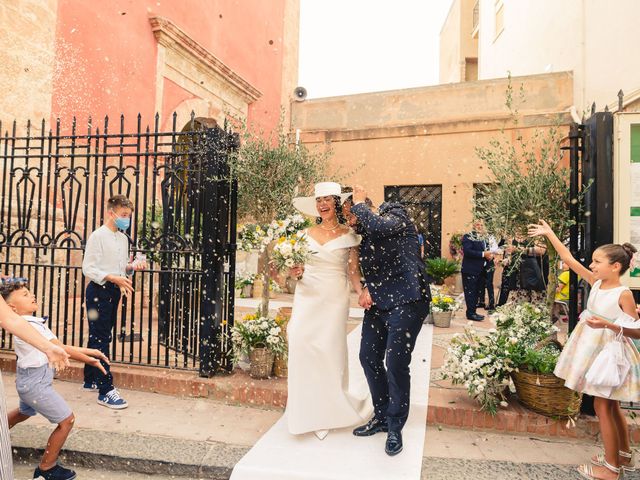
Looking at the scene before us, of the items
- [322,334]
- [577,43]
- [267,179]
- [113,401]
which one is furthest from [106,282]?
[577,43]

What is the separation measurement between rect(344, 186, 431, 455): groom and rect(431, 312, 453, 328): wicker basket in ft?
14.3

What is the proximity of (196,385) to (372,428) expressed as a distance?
1825 millimetres

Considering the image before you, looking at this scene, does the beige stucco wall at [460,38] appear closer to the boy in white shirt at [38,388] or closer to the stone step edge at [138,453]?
the stone step edge at [138,453]

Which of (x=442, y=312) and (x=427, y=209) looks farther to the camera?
(x=427, y=209)

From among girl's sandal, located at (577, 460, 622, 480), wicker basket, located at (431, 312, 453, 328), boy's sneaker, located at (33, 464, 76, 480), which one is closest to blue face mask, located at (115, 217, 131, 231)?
boy's sneaker, located at (33, 464, 76, 480)

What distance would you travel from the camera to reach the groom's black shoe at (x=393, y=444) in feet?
10.9

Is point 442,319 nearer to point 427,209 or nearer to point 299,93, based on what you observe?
point 427,209

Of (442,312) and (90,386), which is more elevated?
(442,312)

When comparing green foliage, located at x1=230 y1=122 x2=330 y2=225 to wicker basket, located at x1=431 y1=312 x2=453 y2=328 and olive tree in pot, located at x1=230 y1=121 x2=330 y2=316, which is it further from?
wicker basket, located at x1=431 y1=312 x2=453 y2=328

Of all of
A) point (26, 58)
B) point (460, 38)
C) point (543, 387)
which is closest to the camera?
point (543, 387)

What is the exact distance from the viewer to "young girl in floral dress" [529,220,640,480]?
3.03 m

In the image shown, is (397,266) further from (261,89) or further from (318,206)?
(261,89)

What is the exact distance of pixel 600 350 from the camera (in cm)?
315

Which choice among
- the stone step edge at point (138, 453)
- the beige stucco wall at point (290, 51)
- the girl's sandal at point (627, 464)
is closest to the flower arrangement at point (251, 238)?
the stone step edge at point (138, 453)
